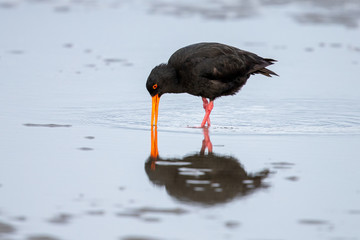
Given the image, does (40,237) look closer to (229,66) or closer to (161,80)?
(161,80)

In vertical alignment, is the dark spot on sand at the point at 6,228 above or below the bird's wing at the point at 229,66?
below

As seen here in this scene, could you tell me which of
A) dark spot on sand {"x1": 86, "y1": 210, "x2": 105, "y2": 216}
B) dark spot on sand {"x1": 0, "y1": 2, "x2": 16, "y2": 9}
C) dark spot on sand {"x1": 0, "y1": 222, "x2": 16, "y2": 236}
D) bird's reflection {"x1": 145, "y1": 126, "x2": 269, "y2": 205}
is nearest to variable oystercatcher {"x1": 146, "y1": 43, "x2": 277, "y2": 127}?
bird's reflection {"x1": 145, "y1": 126, "x2": 269, "y2": 205}

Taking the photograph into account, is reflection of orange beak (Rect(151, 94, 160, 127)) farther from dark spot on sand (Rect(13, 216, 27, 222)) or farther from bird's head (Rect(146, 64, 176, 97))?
dark spot on sand (Rect(13, 216, 27, 222))

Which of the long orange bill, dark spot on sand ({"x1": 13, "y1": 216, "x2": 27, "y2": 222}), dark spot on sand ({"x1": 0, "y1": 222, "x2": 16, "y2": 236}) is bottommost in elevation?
dark spot on sand ({"x1": 0, "y1": 222, "x2": 16, "y2": 236})

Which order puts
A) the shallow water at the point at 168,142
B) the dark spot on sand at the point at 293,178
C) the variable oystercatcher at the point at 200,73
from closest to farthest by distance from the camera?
1. the shallow water at the point at 168,142
2. the dark spot on sand at the point at 293,178
3. the variable oystercatcher at the point at 200,73

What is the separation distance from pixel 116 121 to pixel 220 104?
195cm

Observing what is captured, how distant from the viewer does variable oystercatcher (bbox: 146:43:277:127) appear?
8.53m

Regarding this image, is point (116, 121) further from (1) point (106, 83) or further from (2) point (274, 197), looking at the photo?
(2) point (274, 197)

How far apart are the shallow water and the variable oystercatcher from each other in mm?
328

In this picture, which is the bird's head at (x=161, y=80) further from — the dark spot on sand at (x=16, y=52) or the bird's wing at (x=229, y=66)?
the dark spot on sand at (x=16, y=52)

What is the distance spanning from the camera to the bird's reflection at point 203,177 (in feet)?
18.5

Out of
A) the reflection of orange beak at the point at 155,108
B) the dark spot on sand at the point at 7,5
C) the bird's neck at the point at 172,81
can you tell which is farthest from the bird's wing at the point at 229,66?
the dark spot on sand at the point at 7,5

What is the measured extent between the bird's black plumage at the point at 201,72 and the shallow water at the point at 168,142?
35cm

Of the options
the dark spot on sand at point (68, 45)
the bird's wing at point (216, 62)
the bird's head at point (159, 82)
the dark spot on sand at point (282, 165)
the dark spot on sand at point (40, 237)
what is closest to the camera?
the dark spot on sand at point (40, 237)
